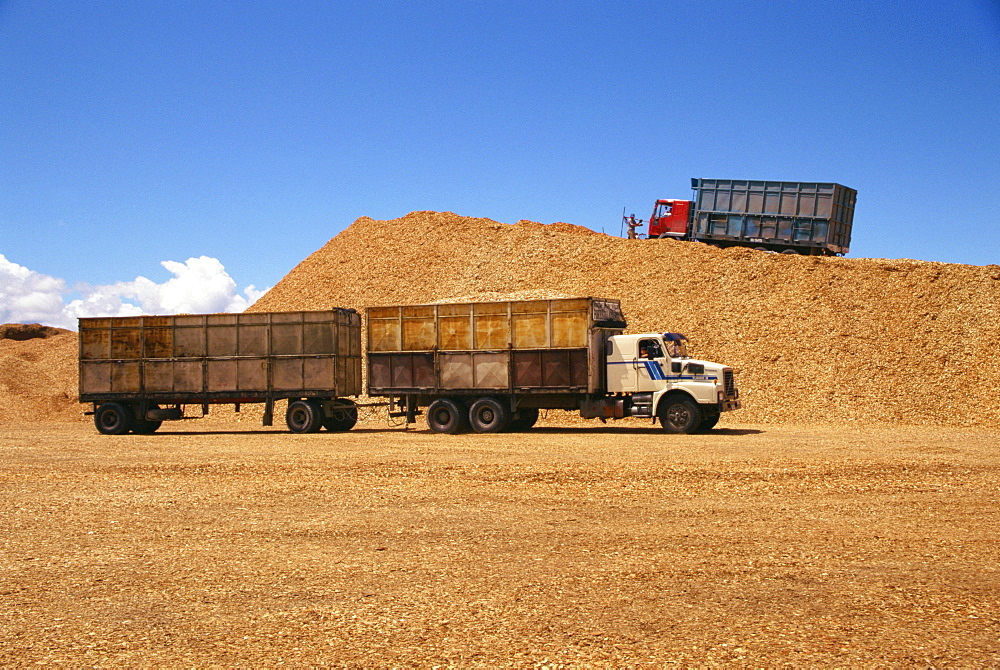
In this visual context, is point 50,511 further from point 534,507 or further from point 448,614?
point 448,614

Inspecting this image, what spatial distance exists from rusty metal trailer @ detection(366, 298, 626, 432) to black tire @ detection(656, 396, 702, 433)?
1.84 metres

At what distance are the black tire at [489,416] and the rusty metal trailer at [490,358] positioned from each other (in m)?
0.03

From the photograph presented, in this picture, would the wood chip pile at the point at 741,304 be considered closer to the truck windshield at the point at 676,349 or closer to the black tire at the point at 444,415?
the truck windshield at the point at 676,349

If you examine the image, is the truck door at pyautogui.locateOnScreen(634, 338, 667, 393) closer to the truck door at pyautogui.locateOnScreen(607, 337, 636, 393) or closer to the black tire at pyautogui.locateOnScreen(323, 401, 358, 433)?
the truck door at pyautogui.locateOnScreen(607, 337, 636, 393)

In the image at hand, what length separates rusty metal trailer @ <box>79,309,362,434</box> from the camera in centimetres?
2695

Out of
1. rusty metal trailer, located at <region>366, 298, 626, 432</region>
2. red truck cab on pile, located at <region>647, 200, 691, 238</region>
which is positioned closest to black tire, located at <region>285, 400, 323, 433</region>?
rusty metal trailer, located at <region>366, 298, 626, 432</region>

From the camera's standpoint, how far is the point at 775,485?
547 inches

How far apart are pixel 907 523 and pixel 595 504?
3899mm

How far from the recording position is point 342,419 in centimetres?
2770

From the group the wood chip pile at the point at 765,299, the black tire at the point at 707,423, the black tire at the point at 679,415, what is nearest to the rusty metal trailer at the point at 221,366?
the black tire at the point at 679,415

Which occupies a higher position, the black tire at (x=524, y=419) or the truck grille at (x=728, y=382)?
the truck grille at (x=728, y=382)

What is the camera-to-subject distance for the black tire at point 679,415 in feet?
77.7

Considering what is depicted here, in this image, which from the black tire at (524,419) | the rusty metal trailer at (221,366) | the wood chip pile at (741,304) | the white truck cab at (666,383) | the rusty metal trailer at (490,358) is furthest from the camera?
the wood chip pile at (741,304)

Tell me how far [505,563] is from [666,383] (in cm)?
1597
